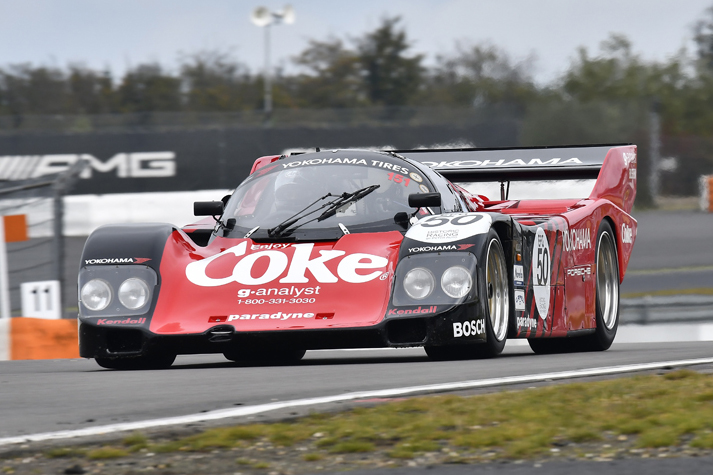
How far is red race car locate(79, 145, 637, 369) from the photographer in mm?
5977

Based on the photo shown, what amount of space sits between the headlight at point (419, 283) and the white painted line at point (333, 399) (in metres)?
1.01

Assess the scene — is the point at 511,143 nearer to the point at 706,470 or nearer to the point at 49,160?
the point at 49,160

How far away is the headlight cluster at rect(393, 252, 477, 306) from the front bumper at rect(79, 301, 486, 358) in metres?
0.09

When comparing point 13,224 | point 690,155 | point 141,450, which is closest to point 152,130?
point 13,224

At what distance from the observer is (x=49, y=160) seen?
A: 23344mm

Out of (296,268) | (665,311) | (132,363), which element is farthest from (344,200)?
(665,311)

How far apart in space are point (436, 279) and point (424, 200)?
86 cm

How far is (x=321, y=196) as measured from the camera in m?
7.14

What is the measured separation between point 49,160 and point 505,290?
18153 millimetres

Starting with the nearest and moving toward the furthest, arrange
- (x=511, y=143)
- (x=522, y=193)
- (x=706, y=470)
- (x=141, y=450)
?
(x=706, y=470) < (x=141, y=450) < (x=522, y=193) < (x=511, y=143)

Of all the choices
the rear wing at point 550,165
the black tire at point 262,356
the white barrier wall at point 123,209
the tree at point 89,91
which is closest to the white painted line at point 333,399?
the black tire at point 262,356

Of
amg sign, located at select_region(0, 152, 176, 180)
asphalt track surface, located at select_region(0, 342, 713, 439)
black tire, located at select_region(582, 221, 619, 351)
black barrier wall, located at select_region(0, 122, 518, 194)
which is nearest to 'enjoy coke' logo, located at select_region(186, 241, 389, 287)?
asphalt track surface, located at select_region(0, 342, 713, 439)

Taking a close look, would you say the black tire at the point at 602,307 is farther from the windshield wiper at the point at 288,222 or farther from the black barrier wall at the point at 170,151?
the black barrier wall at the point at 170,151

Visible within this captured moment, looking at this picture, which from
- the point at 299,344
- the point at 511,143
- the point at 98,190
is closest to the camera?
the point at 299,344
